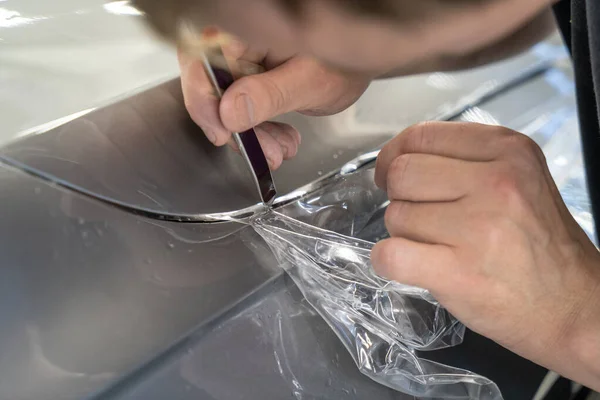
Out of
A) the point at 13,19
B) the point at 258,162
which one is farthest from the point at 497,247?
the point at 13,19

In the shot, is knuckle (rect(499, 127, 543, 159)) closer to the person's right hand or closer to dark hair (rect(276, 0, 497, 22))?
the person's right hand

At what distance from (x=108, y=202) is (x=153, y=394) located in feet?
0.46

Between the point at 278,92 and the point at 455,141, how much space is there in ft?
0.44

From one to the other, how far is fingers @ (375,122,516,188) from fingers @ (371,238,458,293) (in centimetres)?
8

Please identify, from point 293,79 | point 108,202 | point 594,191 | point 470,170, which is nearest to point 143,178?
point 108,202

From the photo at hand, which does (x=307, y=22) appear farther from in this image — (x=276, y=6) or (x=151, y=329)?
(x=151, y=329)

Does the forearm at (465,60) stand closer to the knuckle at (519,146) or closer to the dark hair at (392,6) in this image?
the dark hair at (392,6)

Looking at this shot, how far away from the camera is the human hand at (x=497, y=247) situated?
0.34 metres

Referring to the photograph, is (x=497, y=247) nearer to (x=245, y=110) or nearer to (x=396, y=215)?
(x=396, y=215)

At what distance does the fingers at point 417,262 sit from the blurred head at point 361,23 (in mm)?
203

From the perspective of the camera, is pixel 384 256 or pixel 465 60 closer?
pixel 465 60

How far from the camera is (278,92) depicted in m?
0.40

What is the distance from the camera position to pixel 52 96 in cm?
44

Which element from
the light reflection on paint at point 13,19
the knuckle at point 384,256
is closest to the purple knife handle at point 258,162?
the knuckle at point 384,256
